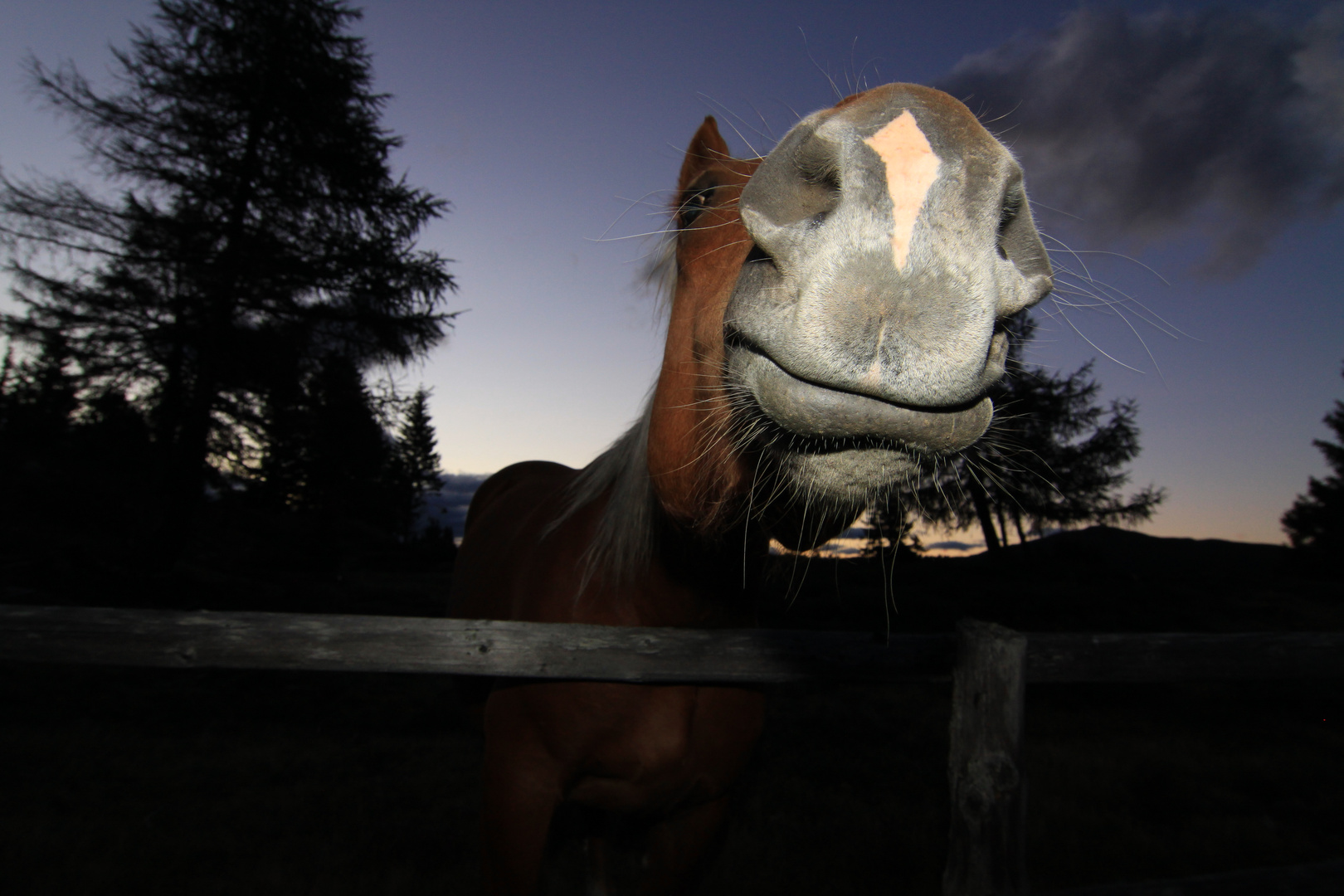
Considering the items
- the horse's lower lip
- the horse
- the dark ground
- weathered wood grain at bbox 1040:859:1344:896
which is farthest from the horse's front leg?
the horse's lower lip

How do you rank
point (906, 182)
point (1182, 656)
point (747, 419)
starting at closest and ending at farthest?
point (906, 182), point (747, 419), point (1182, 656)

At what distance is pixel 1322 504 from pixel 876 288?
104ft

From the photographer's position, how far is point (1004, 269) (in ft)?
2.98

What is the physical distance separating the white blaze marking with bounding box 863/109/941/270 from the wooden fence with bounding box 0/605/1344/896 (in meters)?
1.49

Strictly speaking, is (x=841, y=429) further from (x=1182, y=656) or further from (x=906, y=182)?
(x=1182, y=656)

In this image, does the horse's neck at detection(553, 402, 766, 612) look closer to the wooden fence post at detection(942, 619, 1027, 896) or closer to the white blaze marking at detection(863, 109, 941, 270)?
the wooden fence post at detection(942, 619, 1027, 896)

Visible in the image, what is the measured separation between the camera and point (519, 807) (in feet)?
6.63

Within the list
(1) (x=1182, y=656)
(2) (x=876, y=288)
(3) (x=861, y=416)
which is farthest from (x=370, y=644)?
(1) (x=1182, y=656)

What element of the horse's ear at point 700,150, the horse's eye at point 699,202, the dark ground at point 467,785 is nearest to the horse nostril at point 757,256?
the horse's eye at point 699,202

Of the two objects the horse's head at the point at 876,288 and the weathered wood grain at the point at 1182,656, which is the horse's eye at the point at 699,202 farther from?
the weathered wood grain at the point at 1182,656

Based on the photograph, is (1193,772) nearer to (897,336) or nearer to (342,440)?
(897,336)

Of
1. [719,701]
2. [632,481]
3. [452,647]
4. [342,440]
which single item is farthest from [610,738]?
[342,440]

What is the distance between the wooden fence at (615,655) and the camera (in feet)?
6.39

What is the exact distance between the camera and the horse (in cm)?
88
